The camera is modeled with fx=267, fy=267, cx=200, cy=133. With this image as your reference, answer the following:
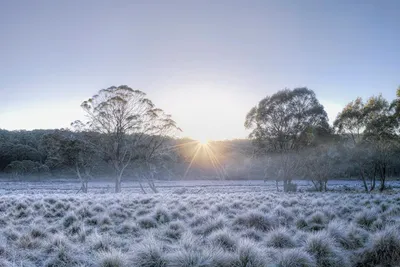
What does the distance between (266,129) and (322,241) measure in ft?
85.1

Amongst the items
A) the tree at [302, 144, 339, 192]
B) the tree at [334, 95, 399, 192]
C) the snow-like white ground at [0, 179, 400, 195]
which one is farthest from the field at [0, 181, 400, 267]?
the tree at [302, 144, 339, 192]

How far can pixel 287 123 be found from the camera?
96.3 feet

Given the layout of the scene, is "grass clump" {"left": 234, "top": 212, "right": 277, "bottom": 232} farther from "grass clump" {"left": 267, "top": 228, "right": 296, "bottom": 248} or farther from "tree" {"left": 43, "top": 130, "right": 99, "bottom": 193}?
"tree" {"left": 43, "top": 130, "right": 99, "bottom": 193}

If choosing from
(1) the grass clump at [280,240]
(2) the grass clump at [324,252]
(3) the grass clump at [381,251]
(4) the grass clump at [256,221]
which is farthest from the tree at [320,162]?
(2) the grass clump at [324,252]

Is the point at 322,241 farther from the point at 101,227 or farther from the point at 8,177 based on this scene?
the point at 8,177

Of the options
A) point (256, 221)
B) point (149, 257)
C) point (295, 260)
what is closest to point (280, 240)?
point (295, 260)

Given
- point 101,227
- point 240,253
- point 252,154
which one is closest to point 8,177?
point 252,154

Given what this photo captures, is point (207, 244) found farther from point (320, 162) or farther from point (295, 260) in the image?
point (320, 162)

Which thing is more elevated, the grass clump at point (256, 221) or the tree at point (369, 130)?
the tree at point (369, 130)

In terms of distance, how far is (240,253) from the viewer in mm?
4461

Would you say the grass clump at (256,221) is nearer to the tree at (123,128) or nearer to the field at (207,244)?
the field at (207,244)

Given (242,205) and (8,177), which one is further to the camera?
(8,177)

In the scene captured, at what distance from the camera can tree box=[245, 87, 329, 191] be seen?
28.8 metres

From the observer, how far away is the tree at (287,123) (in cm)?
2878
